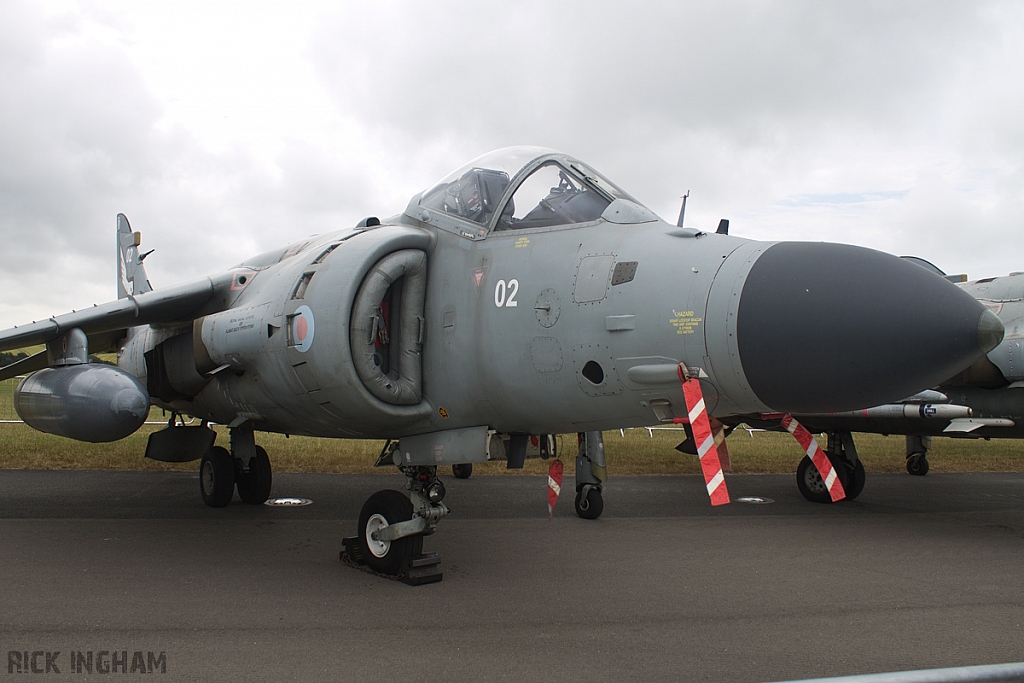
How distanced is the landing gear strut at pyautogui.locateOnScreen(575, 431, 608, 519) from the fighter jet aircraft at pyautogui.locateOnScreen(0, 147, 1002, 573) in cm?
255

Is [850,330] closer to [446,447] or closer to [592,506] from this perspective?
[446,447]

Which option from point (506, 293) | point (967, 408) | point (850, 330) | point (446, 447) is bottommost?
point (446, 447)

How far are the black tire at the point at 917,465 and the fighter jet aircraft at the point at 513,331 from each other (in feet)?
33.5

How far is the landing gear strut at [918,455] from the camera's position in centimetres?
1277

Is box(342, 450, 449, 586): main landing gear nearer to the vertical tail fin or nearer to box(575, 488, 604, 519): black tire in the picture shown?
box(575, 488, 604, 519): black tire

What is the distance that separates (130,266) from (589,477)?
812cm

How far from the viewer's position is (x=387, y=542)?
5285 mm

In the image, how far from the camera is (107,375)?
5.68m

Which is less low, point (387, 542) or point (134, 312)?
point (134, 312)

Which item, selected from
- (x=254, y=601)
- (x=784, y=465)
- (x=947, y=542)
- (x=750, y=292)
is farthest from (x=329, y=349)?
(x=784, y=465)

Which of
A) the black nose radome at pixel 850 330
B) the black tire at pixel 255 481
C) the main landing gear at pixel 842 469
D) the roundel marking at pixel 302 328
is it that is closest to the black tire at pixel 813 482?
the main landing gear at pixel 842 469

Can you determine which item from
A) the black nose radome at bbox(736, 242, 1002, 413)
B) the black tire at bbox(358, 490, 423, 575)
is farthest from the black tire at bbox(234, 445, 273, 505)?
the black nose radome at bbox(736, 242, 1002, 413)

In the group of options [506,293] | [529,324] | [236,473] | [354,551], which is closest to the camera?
[529,324]

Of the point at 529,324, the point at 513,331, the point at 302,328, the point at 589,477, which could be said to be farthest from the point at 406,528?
the point at 589,477
